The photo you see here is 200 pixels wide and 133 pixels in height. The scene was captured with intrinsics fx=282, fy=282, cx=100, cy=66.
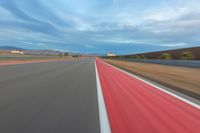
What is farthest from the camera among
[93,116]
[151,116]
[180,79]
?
[180,79]

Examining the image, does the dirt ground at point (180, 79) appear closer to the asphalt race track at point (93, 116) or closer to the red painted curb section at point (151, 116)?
the red painted curb section at point (151, 116)

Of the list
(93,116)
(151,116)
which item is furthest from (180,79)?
(93,116)

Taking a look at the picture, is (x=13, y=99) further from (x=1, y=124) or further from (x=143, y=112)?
(x=143, y=112)

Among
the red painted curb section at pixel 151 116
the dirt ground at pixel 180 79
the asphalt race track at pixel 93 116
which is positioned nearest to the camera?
the asphalt race track at pixel 93 116

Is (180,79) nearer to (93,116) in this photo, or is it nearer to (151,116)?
(151,116)

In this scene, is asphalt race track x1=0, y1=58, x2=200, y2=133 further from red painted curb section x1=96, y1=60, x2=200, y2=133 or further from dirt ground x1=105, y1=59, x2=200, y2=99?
dirt ground x1=105, y1=59, x2=200, y2=99

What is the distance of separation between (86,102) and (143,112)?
6.99 feet

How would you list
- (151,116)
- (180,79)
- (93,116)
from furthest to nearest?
(180,79), (151,116), (93,116)

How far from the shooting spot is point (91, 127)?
5.87 metres

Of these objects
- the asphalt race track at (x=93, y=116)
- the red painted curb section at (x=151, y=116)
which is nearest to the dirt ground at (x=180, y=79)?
the red painted curb section at (x=151, y=116)

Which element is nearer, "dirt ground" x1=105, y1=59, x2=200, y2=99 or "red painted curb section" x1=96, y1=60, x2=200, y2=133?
"red painted curb section" x1=96, y1=60, x2=200, y2=133

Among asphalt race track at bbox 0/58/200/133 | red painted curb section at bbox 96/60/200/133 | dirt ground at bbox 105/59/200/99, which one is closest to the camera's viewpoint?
asphalt race track at bbox 0/58/200/133

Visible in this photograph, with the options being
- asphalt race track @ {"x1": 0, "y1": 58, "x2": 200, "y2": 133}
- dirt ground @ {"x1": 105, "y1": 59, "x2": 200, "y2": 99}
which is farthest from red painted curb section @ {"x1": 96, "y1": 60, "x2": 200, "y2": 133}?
dirt ground @ {"x1": 105, "y1": 59, "x2": 200, "y2": 99}

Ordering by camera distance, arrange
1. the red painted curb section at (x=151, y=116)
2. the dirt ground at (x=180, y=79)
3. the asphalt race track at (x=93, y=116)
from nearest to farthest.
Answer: the asphalt race track at (x=93, y=116), the red painted curb section at (x=151, y=116), the dirt ground at (x=180, y=79)
